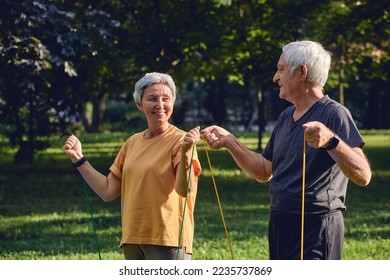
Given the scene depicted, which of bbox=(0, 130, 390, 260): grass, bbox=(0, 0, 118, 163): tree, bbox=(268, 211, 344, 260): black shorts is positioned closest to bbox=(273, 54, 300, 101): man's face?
bbox=(268, 211, 344, 260): black shorts

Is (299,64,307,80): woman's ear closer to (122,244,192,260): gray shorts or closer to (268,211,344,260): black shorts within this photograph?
Result: (268,211,344,260): black shorts

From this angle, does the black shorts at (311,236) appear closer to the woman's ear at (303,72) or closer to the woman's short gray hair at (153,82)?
the woman's ear at (303,72)

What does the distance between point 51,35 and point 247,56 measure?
6.91 metres

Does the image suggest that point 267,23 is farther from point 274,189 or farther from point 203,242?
point 274,189

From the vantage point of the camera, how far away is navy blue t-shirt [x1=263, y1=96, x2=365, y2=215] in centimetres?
425

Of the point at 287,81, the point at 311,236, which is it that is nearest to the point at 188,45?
the point at 287,81

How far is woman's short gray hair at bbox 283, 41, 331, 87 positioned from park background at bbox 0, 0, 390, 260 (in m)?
4.60

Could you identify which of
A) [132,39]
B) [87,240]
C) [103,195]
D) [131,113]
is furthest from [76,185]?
[131,113]

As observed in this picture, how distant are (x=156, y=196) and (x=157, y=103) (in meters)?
0.47

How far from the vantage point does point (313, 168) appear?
4281 millimetres

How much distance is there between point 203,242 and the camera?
32.1 ft

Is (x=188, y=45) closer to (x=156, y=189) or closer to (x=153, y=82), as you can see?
(x=153, y=82)

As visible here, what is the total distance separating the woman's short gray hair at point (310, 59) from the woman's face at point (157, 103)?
73 cm

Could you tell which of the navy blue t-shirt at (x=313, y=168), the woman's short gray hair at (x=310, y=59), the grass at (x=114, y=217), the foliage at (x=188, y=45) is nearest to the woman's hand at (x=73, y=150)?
the navy blue t-shirt at (x=313, y=168)
